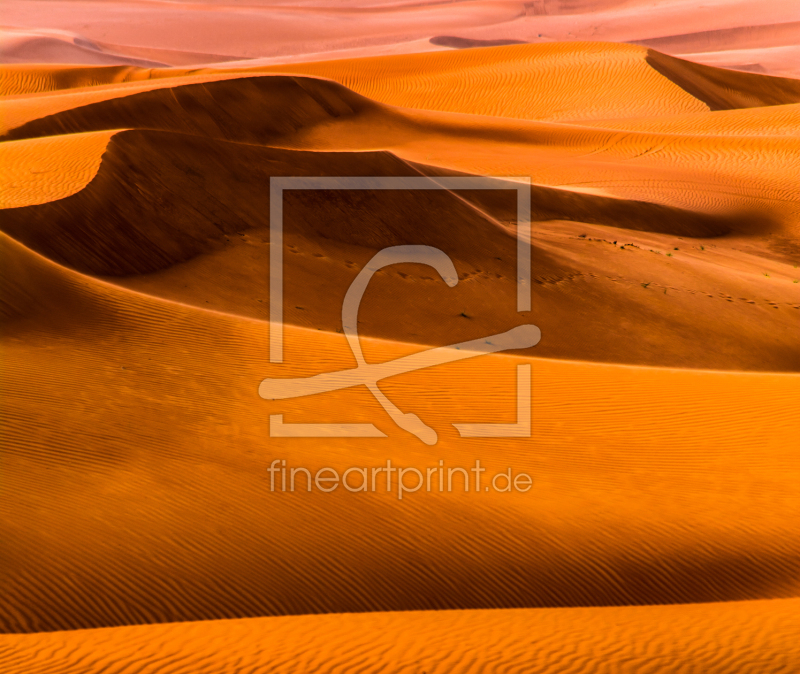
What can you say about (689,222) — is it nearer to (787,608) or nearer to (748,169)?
(748,169)

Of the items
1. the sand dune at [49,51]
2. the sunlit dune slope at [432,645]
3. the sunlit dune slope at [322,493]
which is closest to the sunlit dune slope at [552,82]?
the sand dune at [49,51]

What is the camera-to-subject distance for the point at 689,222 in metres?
22.6

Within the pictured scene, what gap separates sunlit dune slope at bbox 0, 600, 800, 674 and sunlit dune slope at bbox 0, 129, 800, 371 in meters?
7.28

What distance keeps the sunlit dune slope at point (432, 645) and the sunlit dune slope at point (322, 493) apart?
268 millimetres

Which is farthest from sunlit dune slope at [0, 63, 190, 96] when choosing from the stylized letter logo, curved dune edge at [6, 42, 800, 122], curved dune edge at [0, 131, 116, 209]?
the stylized letter logo

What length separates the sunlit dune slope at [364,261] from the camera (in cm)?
1320

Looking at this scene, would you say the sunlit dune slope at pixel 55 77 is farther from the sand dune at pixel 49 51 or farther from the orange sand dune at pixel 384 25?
the orange sand dune at pixel 384 25

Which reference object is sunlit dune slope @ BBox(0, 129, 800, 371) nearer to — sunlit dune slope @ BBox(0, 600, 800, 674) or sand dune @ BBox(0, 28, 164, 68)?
sunlit dune slope @ BBox(0, 600, 800, 674)

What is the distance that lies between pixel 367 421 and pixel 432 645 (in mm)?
3447

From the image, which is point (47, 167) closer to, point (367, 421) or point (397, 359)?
point (397, 359)

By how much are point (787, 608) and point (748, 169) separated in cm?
2330

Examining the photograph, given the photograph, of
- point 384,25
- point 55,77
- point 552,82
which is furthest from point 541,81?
point 384,25

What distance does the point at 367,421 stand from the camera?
8852 mm

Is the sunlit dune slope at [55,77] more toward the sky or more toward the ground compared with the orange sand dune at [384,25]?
more toward the ground
